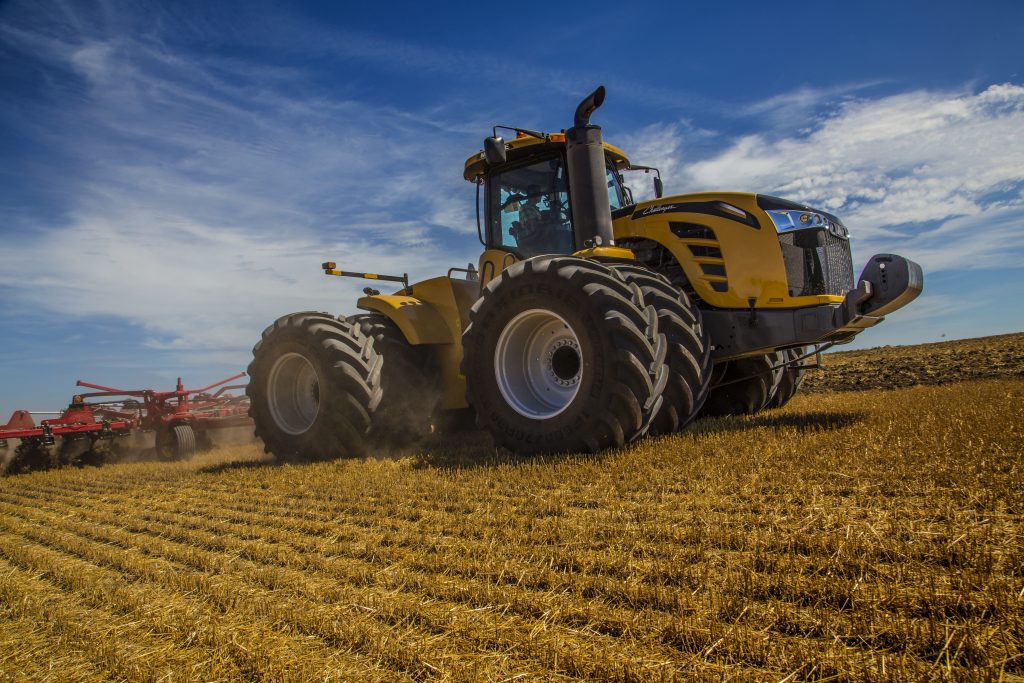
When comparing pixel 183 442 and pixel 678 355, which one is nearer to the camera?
pixel 678 355

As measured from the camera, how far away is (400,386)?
7.65 m

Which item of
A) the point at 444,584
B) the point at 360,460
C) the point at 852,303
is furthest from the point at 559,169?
the point at 444,584

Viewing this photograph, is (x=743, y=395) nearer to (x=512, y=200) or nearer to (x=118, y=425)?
(x=512, y=200)

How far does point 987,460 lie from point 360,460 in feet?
16.8

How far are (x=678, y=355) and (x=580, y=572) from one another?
9.98 feet

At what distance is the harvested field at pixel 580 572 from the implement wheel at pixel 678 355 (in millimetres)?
343

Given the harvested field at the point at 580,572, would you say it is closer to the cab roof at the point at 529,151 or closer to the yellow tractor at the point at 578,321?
the yellow tractor at the point at 578,321

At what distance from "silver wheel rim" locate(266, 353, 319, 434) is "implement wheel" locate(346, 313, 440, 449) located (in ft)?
2.79

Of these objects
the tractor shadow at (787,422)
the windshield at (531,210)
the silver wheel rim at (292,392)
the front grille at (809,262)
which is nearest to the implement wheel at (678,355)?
the tractor shadow at (787,422)

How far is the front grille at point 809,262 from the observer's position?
20.0 ft

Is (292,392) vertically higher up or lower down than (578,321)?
lower down

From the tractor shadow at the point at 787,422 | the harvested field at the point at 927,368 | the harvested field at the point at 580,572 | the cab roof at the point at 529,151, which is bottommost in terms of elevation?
the harvested field at the point at 580,572

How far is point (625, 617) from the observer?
90.6 inches

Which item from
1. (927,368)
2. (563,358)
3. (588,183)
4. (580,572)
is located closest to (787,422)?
(563,358)
